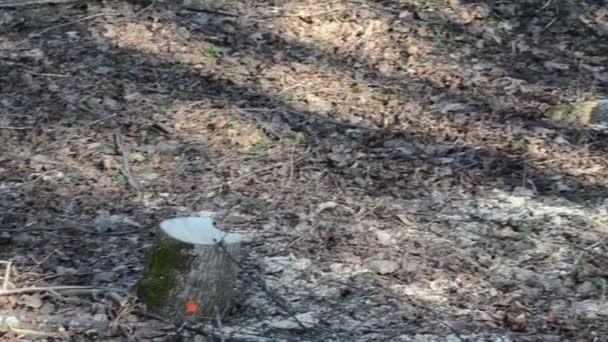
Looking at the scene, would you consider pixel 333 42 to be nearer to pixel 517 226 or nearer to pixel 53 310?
pixel 517 226

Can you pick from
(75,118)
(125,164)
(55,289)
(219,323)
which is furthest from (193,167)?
(219,323)

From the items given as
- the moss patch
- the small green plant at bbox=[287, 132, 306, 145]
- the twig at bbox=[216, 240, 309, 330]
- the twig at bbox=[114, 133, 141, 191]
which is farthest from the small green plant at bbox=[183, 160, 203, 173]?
the moss patch

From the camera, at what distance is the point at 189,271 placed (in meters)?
4.54

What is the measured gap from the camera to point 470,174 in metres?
6.57

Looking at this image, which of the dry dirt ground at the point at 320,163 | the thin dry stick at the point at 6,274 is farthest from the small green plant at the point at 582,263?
the thin dry stick at the point at 6,274

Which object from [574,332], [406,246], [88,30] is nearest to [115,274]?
[406,246]

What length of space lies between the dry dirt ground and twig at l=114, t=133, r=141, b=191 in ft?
0.05

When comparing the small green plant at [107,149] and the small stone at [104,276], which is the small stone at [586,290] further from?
the small green plant at [107,149]

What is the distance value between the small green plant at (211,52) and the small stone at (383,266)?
3.37 m

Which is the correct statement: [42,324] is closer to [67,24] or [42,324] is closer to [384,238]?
[384,238]

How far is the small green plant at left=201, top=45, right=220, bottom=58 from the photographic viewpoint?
819cm

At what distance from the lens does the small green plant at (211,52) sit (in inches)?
323

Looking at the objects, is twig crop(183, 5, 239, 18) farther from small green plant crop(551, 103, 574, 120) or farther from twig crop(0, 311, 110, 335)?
twig crop(0, 311, 110, 335)

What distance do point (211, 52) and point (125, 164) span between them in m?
2.04
